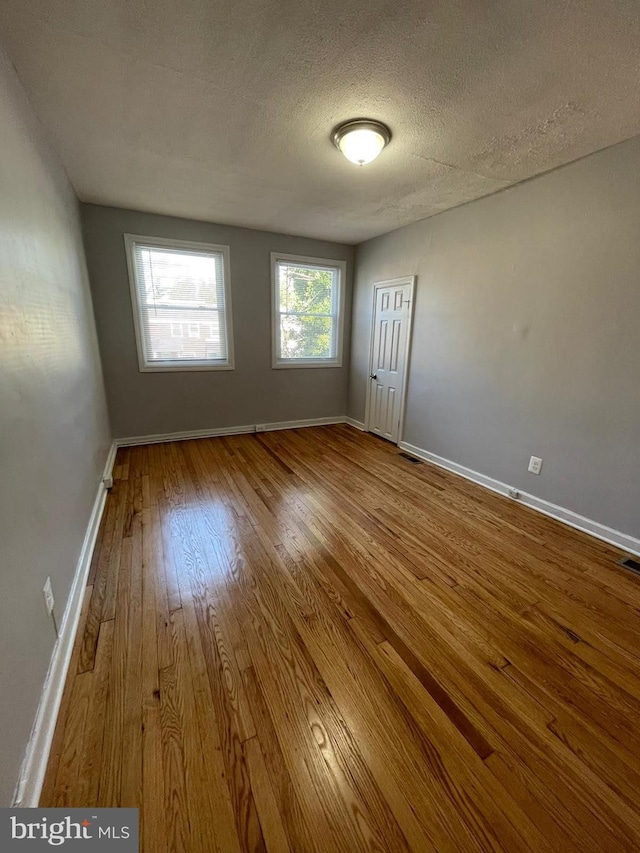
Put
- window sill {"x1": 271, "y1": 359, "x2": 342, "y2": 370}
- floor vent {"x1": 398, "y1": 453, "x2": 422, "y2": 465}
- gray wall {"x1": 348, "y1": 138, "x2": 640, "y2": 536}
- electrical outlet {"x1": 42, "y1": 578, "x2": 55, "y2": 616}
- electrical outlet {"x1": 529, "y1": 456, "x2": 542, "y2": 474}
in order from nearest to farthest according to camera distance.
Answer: electrical outlet {"x1": 42, "y1": 578, "x2": 55, "y2": 616} → gray wall {"x1": 348, "y1": 138, "x2": 640, "y2": 536} → electrical outlet {"x1": 529, "y1": 456, "x2": 542, "y2": 474} → floor vent {"x1": 398, "y1": 453, "x2": 422, "y2": 465} → window sill {"x1": 271, "y1": 359, "x2": 342, "y2": 370}

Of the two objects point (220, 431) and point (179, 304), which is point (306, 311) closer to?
point (179, 304)

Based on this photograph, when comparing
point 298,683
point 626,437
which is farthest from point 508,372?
point 298,683

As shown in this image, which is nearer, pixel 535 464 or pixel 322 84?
pixel 322 84

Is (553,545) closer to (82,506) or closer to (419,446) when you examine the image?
(419,446)

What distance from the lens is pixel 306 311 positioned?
4.77 meters

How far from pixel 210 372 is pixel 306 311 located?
1594mm

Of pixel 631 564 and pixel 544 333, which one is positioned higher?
pixel 544 333

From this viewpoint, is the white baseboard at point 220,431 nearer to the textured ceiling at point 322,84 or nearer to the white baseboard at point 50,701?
the white baseboard at point 50,701

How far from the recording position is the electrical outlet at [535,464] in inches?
109

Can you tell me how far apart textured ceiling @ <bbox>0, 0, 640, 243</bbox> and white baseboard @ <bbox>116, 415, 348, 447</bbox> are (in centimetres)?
261

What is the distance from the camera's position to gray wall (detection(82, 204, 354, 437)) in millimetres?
3637

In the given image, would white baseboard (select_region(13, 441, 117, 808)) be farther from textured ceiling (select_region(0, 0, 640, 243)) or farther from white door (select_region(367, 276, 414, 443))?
white door (select_region(367, 276, 414, 443))

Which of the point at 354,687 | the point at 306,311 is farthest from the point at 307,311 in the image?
the point at 354,687

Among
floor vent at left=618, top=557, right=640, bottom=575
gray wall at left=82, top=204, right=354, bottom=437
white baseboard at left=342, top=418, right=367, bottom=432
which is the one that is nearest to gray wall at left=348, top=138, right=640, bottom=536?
floor vent at left=618, top=557, right=640, bottom=575
